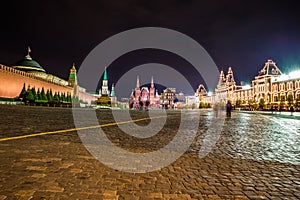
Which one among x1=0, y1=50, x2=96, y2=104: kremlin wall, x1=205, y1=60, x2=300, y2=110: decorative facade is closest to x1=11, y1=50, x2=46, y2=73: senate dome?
x1=0, y1=50, x2=96, y2=104: kremlin wall

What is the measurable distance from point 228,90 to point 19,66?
10344 centimetres

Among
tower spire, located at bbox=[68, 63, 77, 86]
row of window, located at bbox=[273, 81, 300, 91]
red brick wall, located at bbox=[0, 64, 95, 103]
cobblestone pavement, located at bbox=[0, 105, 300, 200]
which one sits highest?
tower spire, located at bbox=[68, 63, 77, 86]

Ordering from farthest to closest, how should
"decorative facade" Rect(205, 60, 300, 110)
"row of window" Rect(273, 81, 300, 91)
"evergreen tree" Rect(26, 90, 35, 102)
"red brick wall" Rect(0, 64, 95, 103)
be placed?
1. "row of window" Rect(273, 81, 300, 91)
2. "decorative facade" Rect(205, 60, 300, 110)
3. "red brick wall" Rect(0, 64, 95, 103)
4. "evergreen tree" Rect(26, 90, 35, 102)

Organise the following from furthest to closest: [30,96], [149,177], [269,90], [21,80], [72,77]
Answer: [72,77]
[269,90]
[21,80]
[30,96]
[149,177]

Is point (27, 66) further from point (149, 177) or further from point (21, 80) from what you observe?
point (149, 177)

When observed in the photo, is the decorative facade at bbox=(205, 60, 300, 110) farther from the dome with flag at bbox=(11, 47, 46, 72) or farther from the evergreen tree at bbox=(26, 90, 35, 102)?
the dome with flag at bbox=(11, 47, 46, 72)

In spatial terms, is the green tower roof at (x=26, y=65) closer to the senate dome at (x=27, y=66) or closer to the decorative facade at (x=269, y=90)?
the senate dome at (x=27, y=66)

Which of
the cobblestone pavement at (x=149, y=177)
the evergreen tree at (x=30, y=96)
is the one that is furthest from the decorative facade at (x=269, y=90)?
the cobblestone pavement at (x=149, y=177)

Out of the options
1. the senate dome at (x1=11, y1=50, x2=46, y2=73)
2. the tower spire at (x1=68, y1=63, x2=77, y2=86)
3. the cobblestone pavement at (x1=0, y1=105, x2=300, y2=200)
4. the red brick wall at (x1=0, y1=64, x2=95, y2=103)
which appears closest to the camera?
the cobblestone pavement at (x1=0, y1=105, x2=300, y2=200)

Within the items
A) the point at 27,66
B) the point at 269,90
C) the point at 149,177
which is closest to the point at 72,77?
the point at 27,66

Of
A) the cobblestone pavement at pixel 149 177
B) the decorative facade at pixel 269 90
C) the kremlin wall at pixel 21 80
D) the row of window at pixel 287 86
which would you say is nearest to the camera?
the cobblestone pavement at pixel 149 177

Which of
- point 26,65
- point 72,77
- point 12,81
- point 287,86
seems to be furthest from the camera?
point 72,77

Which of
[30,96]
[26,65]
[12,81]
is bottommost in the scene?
[30,96]

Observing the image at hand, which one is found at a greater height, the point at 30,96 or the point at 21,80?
the point at 21,80
